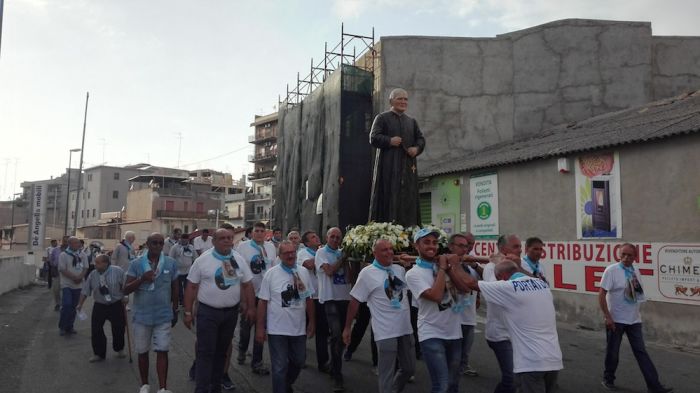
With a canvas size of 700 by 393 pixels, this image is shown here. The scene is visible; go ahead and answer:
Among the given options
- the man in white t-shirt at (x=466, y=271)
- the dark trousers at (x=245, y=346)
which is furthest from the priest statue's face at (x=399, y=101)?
the dark trousers at (x=245, y=346)

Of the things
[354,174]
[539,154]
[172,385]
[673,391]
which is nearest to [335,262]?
[172,385]

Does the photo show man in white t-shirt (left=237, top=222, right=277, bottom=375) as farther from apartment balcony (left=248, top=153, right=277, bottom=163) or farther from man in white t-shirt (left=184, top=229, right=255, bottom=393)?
apartment balcony (left=248, top=153, right=277, bottom=163)

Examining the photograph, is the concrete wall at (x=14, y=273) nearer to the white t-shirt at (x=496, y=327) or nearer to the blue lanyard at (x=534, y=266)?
the white t-shirt at (x=496, y=327)

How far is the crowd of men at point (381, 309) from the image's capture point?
15.4 feet

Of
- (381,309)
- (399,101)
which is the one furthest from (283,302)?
(399,101)

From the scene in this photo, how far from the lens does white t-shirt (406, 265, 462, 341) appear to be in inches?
200

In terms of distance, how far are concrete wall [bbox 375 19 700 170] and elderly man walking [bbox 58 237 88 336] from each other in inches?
470

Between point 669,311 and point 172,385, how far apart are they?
340 inches

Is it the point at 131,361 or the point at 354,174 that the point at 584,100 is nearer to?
the point at 354,174

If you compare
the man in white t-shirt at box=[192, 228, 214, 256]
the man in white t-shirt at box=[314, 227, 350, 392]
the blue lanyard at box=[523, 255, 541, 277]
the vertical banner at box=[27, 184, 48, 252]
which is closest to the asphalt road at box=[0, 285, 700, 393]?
the man in white t-shirt at box=[314, 227, 350, 392]

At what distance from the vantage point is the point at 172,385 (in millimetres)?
6902

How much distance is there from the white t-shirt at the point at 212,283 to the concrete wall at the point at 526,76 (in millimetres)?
14297

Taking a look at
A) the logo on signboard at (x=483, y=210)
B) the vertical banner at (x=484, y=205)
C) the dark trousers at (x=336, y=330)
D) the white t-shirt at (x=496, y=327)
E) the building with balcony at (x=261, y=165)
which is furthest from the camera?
the building with balcony at (x=261, y=165)

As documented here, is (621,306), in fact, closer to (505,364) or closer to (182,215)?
(505,364)
